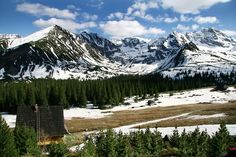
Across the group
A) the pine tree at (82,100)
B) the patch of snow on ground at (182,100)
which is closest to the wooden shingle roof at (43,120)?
the patch of snow on ground at (182,100)

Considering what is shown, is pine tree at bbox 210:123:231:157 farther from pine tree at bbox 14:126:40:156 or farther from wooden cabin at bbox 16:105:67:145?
wooden cabin at bbox 16:105:67:145

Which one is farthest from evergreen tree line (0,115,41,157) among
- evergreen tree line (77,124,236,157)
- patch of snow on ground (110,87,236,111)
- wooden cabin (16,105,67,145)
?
patch of snow on ground (110,87,236,111)

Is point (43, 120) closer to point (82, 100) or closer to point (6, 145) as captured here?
point (6, 145)

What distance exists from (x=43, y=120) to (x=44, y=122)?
0.46 m

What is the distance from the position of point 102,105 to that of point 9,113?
3907 centimetres

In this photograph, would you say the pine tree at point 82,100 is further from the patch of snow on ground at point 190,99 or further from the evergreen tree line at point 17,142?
the evergreen tree line at point 17,142

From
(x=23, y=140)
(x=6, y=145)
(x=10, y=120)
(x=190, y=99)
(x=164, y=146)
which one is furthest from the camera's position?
(x=190, y=99)

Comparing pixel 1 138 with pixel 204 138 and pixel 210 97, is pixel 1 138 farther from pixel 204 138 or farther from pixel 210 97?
pixel 210 97

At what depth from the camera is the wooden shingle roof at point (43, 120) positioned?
7206 centimetres

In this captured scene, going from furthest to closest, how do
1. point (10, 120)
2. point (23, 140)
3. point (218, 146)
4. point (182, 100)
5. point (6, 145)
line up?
point (182, 100)
point (10, 120)
point (23, 140)
point (6, 145)
point (218, 146)

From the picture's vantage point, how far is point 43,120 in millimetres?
73250

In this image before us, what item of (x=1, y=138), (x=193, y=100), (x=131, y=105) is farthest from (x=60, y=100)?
(x=1, y=138)

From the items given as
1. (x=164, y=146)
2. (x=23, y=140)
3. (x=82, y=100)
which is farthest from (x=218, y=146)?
(x=82, y=100)

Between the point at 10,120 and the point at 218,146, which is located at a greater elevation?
the point at 218,146
